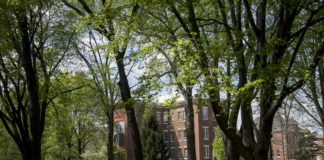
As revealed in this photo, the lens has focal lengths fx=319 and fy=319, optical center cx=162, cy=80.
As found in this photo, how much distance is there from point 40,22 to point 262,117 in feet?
39.0

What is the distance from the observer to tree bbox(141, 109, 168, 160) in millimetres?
46469

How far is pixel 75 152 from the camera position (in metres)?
34.6

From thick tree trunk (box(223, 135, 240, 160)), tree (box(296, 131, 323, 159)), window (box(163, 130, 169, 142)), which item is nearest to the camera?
thick tree trunk (box(223, 135, 240, 160))

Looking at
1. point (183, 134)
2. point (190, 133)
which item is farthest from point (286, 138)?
point (190, 133)

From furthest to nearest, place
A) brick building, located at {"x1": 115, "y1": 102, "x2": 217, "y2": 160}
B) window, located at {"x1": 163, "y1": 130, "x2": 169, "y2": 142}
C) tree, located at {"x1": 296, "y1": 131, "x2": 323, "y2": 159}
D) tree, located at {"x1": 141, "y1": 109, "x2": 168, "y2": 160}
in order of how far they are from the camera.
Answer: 1. window, located at {"x1": 163, "y1": 130, "x2": 169, "y2": 142}
2. brick building, located at {"x1": 115, "y1": 102, "x2": 217, "y2": 160}
3. tree, located at {"x1": 141, "y1": 109, "x2": 168, "y2": 160}
4. tree, located at {"x1": 296, "y1": 131, "x2": 323, "y2": 159}

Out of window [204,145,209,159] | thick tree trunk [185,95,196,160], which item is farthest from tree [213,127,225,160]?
thick tree trunk [185,95,196,160]

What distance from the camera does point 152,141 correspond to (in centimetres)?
4691

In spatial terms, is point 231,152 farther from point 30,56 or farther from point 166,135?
point 166,135

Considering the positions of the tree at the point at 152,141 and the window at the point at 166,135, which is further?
the window at the point at 166,135

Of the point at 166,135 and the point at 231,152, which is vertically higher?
the point at 231,152

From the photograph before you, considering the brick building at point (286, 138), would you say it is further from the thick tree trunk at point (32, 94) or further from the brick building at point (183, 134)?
the thick tree trunk at point (32, 94)

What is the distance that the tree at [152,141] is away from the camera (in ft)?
152

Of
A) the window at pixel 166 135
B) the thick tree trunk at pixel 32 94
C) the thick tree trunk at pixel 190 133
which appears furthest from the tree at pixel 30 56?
the window at pixel 166 135

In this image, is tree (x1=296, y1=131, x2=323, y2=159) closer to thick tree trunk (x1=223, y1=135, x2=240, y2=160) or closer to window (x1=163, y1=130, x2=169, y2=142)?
window (x1=163, y1=130, x2=169, y2=142)
